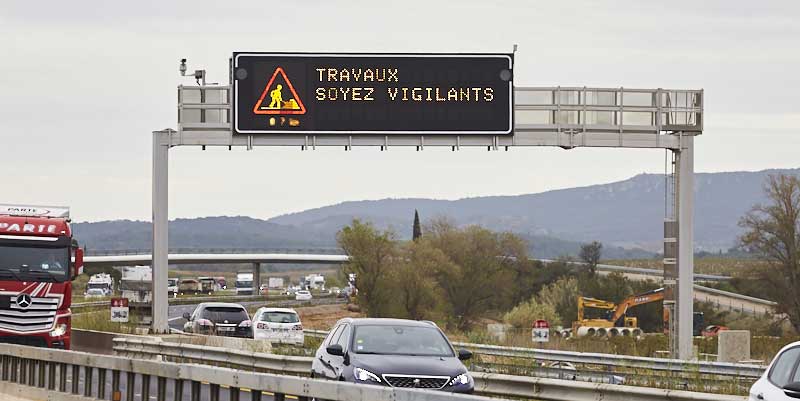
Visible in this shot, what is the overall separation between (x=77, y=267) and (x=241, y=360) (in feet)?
14.0

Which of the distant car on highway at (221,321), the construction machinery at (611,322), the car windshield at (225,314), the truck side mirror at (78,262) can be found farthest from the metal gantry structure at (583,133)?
the construction machinery at (611,322)

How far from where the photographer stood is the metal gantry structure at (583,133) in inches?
1735

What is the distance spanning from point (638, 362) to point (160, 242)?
19.8 metres

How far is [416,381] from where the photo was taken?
1883 centimetres

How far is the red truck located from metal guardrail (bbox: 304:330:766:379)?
9380 mm

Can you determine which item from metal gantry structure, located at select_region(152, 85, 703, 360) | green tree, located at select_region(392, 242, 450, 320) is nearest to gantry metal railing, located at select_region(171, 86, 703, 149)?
metal gantry structure, located at select_region(152, 85, 703, 360)

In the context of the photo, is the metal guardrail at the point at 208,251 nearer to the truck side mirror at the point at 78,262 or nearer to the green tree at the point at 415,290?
the green tree at the point at 415,290

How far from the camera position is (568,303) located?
104 meters

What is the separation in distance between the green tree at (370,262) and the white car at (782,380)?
69330 mm

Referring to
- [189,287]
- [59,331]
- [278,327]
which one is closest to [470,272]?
[189,287]

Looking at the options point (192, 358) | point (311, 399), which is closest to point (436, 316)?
point (192, 358)

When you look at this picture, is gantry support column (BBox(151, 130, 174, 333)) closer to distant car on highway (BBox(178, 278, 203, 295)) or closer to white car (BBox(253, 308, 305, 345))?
white car (BBox(253, 308, 305, 345))

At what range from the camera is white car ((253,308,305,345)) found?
141 feet

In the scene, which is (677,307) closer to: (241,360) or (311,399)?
(241,360)
